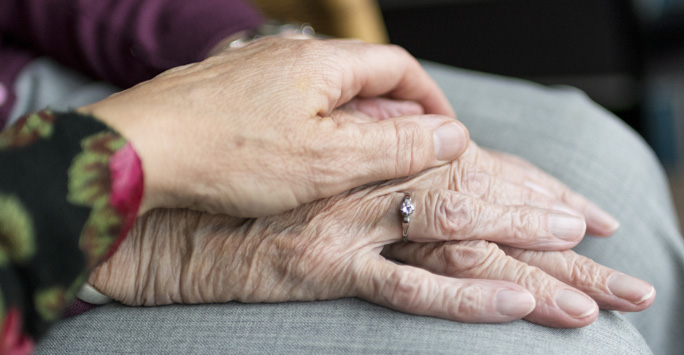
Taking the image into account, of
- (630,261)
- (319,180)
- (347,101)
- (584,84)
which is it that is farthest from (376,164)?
(584,84)

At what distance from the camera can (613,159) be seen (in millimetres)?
949

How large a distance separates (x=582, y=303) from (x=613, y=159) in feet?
1.23

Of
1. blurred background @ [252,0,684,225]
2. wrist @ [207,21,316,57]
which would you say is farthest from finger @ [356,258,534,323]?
blurred background @ [252,0,684,225]

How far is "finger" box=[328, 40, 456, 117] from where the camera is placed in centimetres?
76

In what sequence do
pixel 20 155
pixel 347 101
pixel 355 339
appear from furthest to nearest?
pixel 347 101, pixel 355 339, pixel 20 155

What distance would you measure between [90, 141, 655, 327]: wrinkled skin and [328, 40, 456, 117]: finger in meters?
0.14

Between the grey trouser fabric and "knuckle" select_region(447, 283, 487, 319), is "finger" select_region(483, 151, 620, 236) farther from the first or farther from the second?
"knuckle" select_region(447, 283, 487, 319)

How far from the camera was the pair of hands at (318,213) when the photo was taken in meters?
0.64

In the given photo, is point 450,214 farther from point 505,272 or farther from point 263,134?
point 263,134

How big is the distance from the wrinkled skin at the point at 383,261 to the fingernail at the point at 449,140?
45 mm

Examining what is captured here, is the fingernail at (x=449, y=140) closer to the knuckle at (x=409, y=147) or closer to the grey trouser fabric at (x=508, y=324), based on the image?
the knuckle at (x=409, y=147)

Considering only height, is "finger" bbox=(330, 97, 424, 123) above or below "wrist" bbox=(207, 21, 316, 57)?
below

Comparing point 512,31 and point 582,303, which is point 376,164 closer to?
point 582,303

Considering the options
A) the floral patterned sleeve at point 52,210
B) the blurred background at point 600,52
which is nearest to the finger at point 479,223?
the floral patterned sleeve at point 52,210
